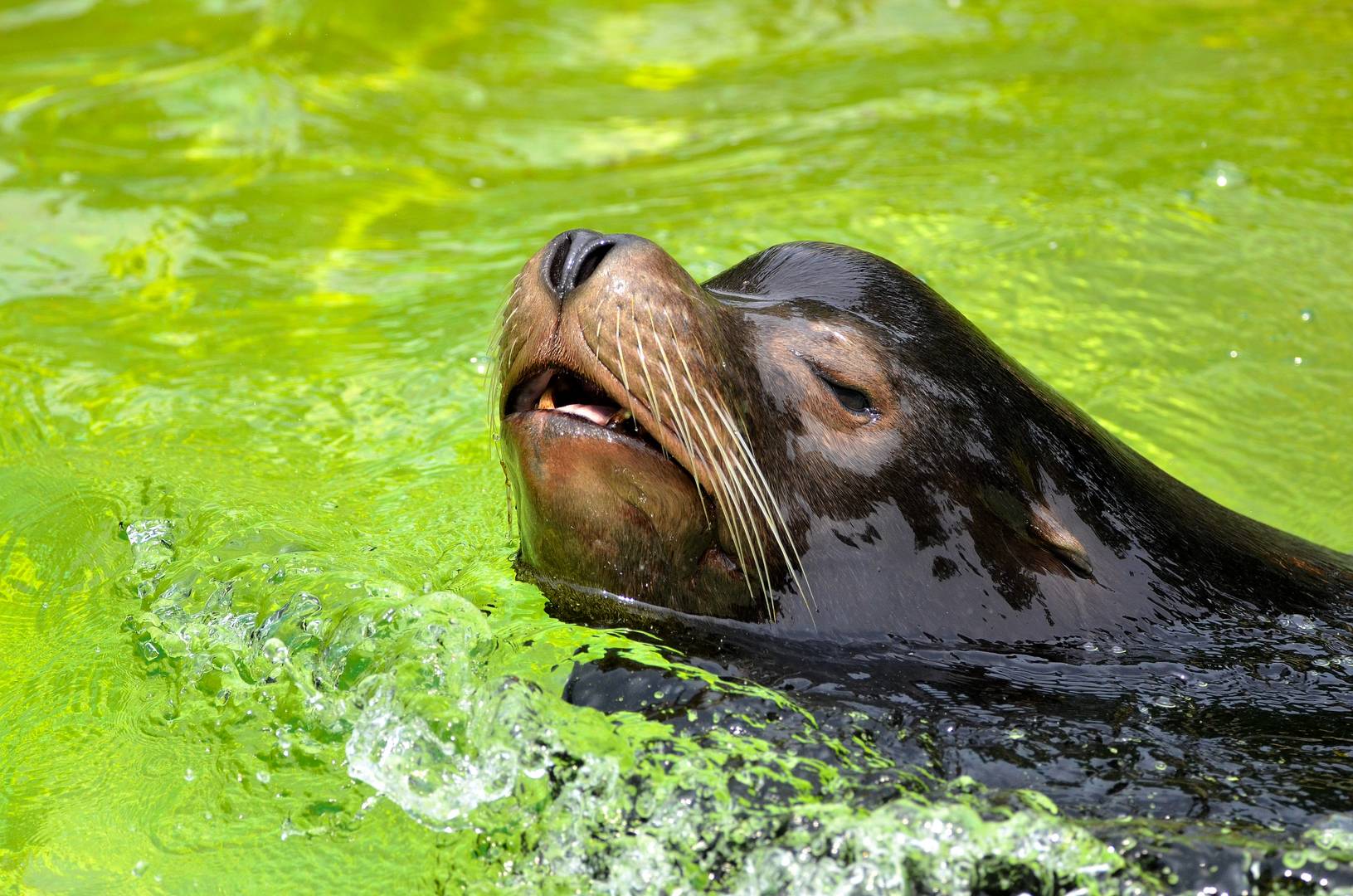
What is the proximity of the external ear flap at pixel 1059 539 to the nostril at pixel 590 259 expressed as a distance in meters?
1.17

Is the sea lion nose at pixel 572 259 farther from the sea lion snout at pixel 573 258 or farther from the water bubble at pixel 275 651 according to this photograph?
the water bubble at pixel 275 651

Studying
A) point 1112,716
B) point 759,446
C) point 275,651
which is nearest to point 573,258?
point 759,446

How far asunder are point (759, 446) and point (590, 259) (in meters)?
0.56

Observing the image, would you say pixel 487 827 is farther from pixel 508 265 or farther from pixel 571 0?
pixel 571 0

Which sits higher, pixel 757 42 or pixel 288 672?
pixel 757 42

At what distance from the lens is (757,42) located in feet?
34.7

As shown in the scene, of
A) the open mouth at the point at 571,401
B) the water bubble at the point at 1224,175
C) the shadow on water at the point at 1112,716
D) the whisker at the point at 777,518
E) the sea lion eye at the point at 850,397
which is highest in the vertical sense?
the water bubble at the point at 1224,175

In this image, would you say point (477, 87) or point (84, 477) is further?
point (477, 87)

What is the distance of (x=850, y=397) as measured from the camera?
11.5ft

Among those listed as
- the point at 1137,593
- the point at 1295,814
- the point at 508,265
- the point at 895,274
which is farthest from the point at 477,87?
the point at 1295,814

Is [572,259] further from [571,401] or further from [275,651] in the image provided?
[275,651]

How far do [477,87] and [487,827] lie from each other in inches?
292

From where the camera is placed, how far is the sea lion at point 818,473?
10.5 ft

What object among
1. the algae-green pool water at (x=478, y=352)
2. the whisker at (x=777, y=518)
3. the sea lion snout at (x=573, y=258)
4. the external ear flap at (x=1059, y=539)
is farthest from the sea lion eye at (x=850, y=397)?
the algae-green pool water at (x=478, y=352)
